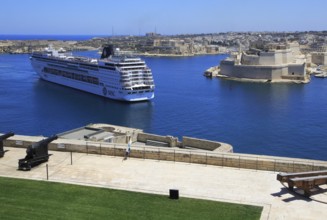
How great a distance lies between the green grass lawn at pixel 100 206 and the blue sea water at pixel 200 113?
59.7ft

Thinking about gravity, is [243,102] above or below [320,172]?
below

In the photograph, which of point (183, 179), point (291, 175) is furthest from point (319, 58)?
point (291, 175)

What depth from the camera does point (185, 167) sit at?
12.0 metres

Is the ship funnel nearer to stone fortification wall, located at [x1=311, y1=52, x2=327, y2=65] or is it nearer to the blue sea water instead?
the blue sea water

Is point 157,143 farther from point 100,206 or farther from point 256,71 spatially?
point 256,71

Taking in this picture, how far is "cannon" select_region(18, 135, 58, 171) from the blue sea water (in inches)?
679

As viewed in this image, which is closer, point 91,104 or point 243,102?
point 91,104

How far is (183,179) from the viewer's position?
Result: 36.3ft

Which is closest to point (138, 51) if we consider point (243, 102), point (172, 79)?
point (172, 79)

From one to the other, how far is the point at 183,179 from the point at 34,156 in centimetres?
429

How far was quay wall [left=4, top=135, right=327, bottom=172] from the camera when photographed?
37.3 feet

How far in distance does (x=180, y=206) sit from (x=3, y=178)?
4.88 metres

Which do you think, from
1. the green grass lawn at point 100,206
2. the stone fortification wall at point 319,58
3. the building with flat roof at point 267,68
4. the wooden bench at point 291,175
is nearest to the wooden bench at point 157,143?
the green grass lawn at point 100,206

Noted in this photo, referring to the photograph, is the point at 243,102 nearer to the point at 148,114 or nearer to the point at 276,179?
the point at 148,114
